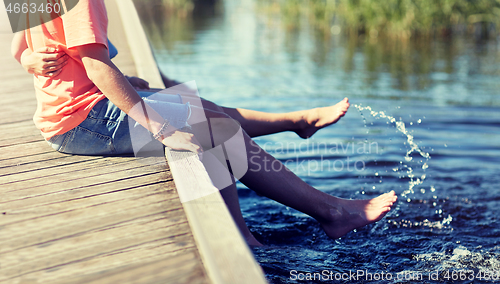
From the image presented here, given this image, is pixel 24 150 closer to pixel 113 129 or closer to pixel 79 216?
pixel 113 129

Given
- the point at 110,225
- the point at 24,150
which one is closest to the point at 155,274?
the point at 110,225

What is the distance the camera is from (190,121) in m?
2.18

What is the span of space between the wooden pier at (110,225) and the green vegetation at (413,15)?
418 inches

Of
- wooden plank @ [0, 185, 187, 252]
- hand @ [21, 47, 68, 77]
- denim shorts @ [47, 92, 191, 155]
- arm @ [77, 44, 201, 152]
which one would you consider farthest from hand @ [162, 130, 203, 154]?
hand @ [21, 47, 68, 77]

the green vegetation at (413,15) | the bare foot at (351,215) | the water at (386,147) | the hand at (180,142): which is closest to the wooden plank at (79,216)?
the hand at (180,142)

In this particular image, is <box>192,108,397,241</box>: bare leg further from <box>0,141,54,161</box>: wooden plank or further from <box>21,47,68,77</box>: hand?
<box>0,141,54,161</box>: wooden plank

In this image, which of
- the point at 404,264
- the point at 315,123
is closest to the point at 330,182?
the point at 315,123

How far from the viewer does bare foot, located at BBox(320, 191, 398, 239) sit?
2.38 m

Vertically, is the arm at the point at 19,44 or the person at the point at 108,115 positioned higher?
the arm at the point at 19,44

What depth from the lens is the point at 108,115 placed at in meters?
2.04

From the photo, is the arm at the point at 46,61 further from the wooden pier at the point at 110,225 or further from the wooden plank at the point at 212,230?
the wooden plank at the point at 212,230

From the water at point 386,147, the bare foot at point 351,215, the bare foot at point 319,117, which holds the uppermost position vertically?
the bare foot at point 319,117

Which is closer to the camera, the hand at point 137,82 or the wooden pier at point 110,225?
the wooden pier at point 110,225

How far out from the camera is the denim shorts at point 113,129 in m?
2.05
